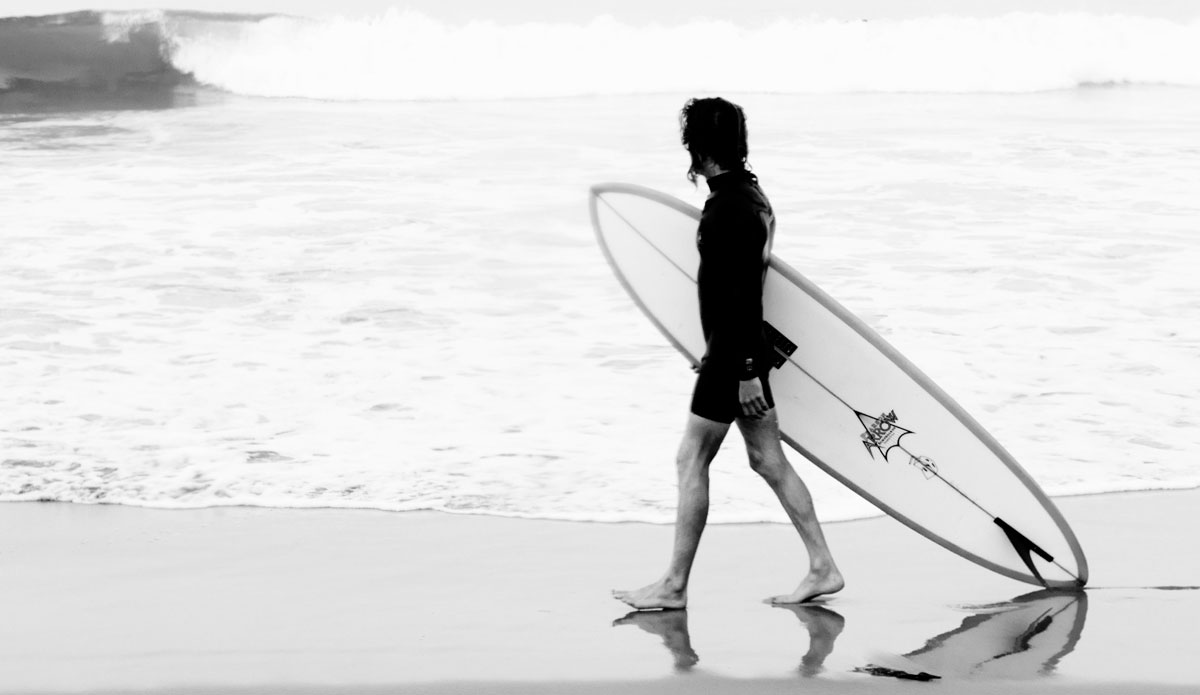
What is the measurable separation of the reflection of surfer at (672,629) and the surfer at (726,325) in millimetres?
50

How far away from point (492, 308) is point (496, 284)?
699 mm

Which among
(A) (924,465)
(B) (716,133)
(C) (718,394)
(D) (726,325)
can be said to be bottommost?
(A) (924,465)

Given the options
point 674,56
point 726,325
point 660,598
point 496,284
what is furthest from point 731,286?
point 674,56

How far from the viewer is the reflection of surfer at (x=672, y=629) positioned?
10.1 feet

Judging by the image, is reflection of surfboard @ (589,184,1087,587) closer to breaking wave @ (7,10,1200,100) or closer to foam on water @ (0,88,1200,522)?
foam on water @ (0,88,1200,522)

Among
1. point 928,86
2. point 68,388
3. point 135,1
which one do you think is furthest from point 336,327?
point 135,1

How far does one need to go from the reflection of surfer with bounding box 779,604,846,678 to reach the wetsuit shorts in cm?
60

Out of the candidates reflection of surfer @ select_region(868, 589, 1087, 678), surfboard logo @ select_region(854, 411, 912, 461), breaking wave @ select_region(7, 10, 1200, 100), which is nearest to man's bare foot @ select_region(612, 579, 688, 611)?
reflection of surfer @ select_region(868, 589, 1087, 678)

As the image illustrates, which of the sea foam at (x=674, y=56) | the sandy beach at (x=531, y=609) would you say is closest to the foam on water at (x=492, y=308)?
the sandy beach at (x=531, y=609)

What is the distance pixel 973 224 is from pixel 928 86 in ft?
43.0

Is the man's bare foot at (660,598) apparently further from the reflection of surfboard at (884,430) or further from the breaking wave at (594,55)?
the breaking wave at (594,55)

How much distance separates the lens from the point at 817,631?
327 centimetres

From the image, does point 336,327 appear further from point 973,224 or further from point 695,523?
point 973,224

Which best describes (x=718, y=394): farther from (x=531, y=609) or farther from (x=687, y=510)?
(x=531, y=609)
